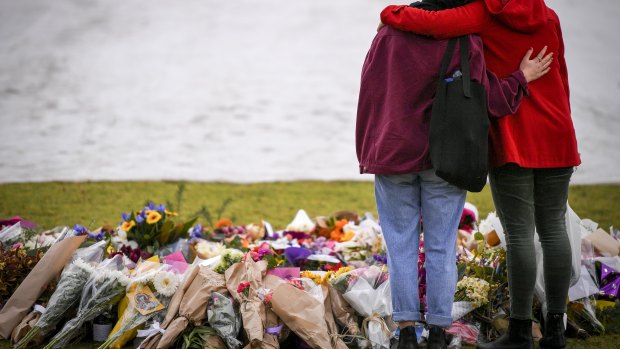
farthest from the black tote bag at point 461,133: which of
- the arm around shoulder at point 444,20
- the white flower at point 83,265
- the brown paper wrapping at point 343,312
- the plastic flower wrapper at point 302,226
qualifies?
the plastic flower wrapper at point 302,226

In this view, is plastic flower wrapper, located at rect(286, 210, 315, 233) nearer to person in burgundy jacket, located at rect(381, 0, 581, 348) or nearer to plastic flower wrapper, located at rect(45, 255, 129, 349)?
plastic flower wrapper, located at rect(45, 255, 129, 349)

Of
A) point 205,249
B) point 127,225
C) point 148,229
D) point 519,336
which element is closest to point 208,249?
point 205,249

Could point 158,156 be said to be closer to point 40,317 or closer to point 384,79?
point 40,317

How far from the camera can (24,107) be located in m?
7.38

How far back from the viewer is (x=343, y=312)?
8.98 feet

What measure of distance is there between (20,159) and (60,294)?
4.23 meters

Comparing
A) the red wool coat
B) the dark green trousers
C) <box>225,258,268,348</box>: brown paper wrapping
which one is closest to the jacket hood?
the red wool coat

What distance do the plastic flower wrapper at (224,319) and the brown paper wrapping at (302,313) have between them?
6.2 inches

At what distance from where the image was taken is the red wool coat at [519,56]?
2297 mm

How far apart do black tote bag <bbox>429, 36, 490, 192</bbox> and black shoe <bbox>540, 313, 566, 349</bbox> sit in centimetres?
65

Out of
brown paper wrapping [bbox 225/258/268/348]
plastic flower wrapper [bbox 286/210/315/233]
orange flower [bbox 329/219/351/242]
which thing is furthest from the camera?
plastic flower wrapper [bbox 286/210/315/233]

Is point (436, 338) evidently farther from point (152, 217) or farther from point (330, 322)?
point (152, 217)

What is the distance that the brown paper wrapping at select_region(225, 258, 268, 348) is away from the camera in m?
2.52

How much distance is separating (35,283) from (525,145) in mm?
1998
